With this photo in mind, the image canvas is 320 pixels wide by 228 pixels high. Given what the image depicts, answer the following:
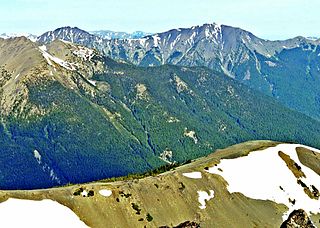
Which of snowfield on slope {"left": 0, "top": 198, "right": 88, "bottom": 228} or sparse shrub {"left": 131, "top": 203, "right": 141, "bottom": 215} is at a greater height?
snowfield on slope {"left": 0, "top": 198, "right": 88, "bottom": 228}

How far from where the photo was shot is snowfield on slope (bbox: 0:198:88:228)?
114500 millimetres

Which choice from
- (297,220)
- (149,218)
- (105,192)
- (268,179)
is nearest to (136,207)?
(149,218)

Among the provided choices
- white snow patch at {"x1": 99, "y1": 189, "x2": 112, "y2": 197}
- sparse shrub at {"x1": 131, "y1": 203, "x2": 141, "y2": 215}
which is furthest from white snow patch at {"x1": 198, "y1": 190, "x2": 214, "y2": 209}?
white snow patch at {"x1": 99, "y1": 189, "x2": 112, "y2": 197}

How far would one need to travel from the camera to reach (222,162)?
171625 mm

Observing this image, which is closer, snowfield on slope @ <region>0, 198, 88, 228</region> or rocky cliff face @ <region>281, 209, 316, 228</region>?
rocky cliff face @ <region>281, 209, 316, 228</region>

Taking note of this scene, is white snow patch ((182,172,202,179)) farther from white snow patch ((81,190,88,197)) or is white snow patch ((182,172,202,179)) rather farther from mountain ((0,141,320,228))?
white snow patch ((81,190,88,197))

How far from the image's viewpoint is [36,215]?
118188 millimetres

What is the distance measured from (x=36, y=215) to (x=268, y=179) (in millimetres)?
81026

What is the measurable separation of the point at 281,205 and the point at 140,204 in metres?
48.4

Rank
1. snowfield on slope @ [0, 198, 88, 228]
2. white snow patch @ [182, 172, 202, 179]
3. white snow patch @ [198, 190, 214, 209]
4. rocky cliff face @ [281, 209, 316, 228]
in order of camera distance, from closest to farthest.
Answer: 1. rocky cliff face @ [281, 209, 316, 228]
2. snowfield on slope @ [0, 198, 88, 228]
3. white snow patch @ [198, 190, 214, 209]
4. white snow patch @ [182, 172, 202, 179]

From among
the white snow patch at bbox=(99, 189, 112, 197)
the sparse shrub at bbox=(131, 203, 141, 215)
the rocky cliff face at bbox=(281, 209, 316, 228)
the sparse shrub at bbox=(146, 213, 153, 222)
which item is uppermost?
the rocky cliff face at bbox=(281, 209, 316, 228)

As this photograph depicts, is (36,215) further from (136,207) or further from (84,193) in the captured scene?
(136,207)

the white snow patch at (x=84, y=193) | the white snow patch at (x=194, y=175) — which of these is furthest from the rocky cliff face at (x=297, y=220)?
the white snow patch at (x=194, y=175)

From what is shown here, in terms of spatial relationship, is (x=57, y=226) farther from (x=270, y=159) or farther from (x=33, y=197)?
(x=270, y=159)
